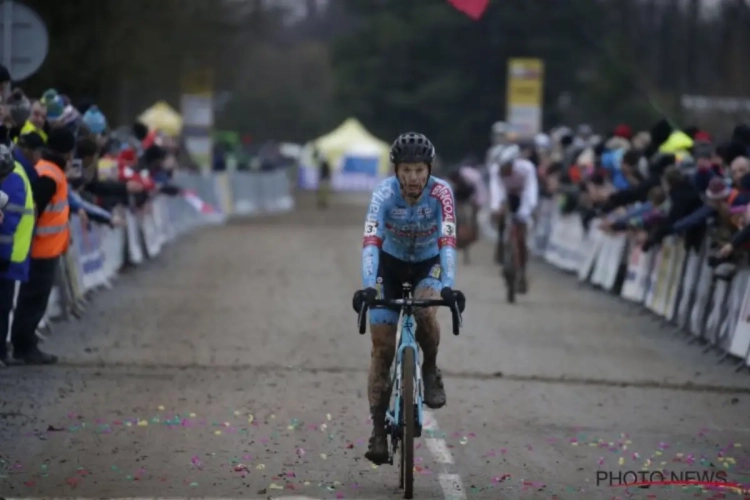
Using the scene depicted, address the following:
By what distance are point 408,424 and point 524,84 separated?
3318 cm

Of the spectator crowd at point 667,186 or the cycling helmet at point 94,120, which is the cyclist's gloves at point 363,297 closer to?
the spectator crowd at point 667,186

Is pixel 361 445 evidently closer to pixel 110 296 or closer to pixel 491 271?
pixel 110 296

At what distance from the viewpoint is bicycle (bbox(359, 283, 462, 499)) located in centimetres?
836

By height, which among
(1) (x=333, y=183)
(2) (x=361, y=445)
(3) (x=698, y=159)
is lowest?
(1) (x=333, y=183)

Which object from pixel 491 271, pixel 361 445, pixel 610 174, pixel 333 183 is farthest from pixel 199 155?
pixel 333 183

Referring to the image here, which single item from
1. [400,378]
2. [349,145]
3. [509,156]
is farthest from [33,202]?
[349,145]

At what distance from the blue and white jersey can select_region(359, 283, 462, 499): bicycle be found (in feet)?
0.93

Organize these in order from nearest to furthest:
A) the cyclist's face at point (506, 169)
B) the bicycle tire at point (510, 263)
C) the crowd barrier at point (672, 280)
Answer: the crowd barrier at point (672, 280), the bicycle tire at point (510, 263), the cyclist's face at point (506, 169)

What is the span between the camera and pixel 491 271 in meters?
26.3

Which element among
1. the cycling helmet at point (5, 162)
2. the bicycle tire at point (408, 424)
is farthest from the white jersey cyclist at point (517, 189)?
the bicycle tire at point (408, 424)

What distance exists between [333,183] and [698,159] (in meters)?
63.2

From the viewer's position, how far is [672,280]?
18516mm

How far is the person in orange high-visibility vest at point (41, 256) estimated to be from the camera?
530 inches

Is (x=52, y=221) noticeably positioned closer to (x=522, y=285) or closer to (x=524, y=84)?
(x=522, y=285)
